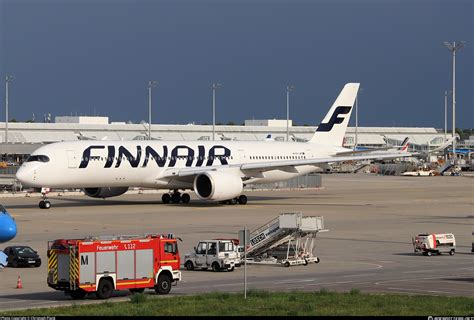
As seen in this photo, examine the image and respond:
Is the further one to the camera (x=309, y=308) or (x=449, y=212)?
(x=449, y=212)

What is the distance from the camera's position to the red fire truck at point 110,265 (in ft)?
106

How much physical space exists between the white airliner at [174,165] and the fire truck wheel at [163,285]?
37268 mm

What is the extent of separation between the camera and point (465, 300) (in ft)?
100

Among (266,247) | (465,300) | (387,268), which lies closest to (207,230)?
(266,247)

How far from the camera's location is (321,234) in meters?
56.6

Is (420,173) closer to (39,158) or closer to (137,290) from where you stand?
(39,158)

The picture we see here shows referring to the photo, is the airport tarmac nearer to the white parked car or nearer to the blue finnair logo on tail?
the blue finnair logo on tail

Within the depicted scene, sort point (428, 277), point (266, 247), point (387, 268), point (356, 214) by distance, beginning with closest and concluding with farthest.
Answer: point (428, 277)
point (387, 268)
point (266, 247)
point (356, 214)

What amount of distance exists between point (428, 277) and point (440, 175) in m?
108

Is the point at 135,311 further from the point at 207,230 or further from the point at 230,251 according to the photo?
the point at 207,230

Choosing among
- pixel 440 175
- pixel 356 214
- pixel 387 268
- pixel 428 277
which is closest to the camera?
pixel 428 277

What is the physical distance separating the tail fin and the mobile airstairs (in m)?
43.0

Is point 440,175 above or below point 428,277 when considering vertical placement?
above

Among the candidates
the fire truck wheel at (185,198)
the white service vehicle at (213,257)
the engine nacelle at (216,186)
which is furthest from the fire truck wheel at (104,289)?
the fire truck wheel at (185,198)
